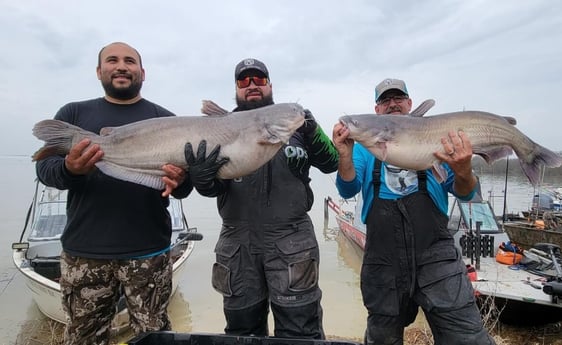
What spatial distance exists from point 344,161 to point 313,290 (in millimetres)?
1105

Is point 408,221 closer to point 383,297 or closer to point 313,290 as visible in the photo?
point 383,297

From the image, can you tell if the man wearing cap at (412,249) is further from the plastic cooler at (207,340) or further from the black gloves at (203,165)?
the plastic cooler at (207,340)

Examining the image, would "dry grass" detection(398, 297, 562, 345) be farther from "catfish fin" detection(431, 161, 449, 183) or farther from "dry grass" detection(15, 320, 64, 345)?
"dry grass" detection(15, 320, 64, 345)

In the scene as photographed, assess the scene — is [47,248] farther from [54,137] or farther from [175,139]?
[175,139]

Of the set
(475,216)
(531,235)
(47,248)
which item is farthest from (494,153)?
(531,235)

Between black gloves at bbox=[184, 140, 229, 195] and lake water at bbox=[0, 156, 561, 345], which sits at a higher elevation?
black gloves at bbox=[184, 140, 229, 195]

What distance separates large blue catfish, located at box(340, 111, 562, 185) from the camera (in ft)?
11.0

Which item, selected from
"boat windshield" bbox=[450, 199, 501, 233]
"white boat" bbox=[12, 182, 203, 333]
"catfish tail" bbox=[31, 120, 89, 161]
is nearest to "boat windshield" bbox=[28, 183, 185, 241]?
"white boat" bbox=[12, 182, 203, 333]

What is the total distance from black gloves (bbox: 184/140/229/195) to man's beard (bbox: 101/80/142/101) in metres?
0.92

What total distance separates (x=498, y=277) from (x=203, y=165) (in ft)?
21.7

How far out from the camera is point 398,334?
137 inches

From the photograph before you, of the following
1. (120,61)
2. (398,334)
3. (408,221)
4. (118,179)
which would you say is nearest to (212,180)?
(118,179)

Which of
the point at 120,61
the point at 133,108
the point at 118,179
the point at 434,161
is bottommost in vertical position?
the point at 118,179

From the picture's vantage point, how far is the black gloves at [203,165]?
3.09 meters
